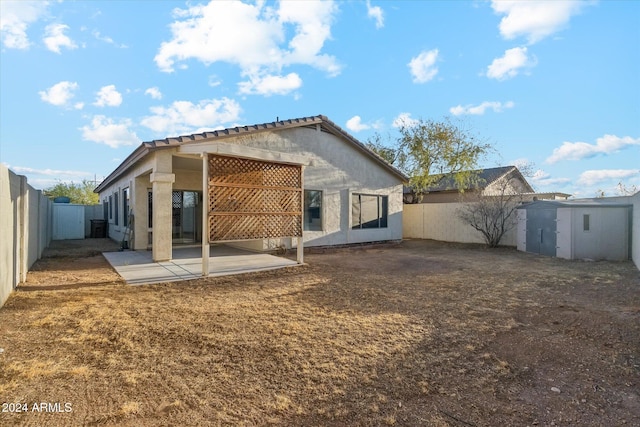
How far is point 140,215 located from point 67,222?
9101 millimetres

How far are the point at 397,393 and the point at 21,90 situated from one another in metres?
14.4

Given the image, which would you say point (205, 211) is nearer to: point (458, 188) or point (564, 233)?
A: point (564, 233)

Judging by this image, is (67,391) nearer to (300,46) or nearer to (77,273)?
(77,273)

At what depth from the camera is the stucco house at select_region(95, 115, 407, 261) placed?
26.2ft

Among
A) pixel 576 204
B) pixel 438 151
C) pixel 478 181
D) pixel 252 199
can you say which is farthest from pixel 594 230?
pixel 478 181

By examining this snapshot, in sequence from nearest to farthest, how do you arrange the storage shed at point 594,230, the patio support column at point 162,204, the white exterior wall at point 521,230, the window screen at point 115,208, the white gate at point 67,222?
the patio support column at point 162,204 → the storage shed at point 594,230 → the white exterior wall at point 521,230 → the window screen at point 115,208 → the white gate at point 67,222

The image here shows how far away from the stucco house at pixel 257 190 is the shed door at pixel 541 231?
567 cm

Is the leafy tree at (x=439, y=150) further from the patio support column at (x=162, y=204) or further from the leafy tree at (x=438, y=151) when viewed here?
the patio support column at (x=162, y=204)

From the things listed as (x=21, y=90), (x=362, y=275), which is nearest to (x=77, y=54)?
(x=21, y=90)

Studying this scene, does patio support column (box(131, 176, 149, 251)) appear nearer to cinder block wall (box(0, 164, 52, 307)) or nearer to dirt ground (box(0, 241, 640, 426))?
cinder block wall (box(0, 164, 52, 307))

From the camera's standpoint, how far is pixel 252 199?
8.55 metres

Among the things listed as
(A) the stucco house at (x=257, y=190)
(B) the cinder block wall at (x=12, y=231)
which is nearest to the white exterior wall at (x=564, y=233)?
(A) the stucco house at (x=257, y=190)

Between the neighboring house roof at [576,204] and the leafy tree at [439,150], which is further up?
the leafy tree at [439,150]

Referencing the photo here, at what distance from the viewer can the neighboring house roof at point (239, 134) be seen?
8617 millimetres
